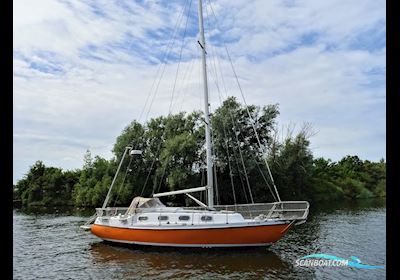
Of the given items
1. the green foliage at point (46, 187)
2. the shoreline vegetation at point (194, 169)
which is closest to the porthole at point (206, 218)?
the shoreline vegetation at point (194, 169)

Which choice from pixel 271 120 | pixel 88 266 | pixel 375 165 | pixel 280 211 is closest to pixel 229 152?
pixel 271 120

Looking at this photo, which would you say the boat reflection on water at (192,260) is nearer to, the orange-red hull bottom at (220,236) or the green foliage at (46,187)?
the orange-red hull bottom at (220,236)

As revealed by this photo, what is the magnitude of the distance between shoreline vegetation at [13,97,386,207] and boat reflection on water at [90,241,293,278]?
907 inches

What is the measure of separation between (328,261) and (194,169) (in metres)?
36.3

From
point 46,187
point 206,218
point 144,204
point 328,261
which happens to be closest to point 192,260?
point 206,218

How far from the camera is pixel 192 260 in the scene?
22.6 metres

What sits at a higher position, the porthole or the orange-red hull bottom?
the porthole

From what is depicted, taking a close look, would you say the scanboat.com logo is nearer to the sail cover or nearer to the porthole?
the porthole

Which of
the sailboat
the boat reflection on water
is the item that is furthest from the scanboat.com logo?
the sailboat

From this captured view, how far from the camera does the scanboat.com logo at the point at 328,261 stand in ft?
69.6

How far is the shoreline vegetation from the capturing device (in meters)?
55.9

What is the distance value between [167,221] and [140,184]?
3755 cm

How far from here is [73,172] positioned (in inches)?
3066

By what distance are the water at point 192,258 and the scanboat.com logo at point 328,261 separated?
503mm
